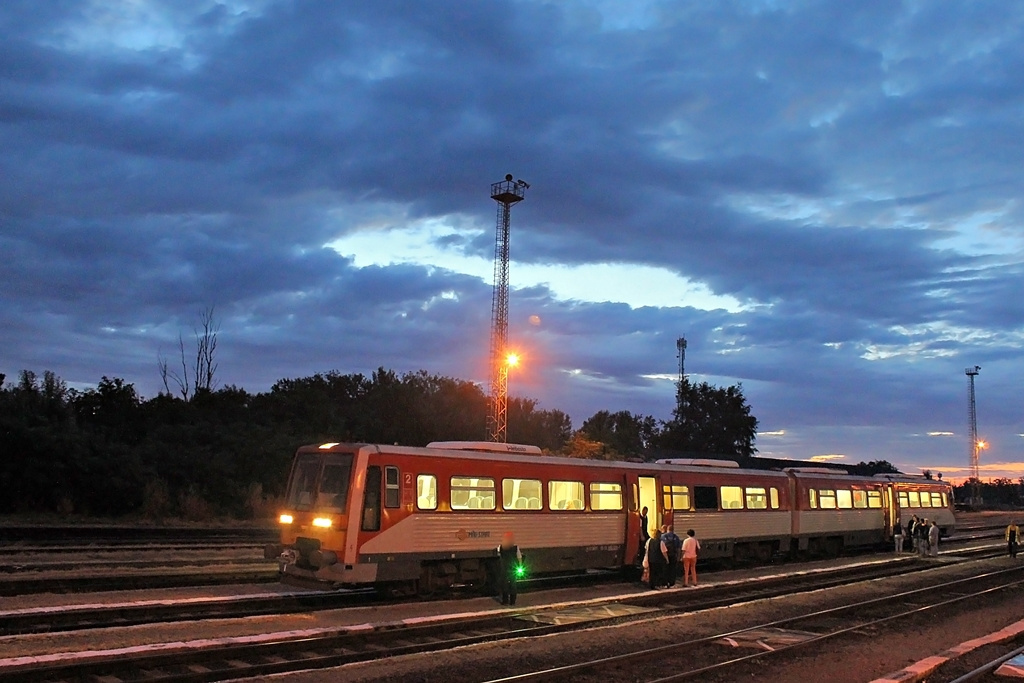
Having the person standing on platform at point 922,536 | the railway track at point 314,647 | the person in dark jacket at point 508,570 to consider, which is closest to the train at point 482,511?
the person in dark jacket at point 508,570

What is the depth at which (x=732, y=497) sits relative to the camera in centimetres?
2672

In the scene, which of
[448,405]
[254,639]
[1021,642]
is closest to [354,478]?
[254,639]

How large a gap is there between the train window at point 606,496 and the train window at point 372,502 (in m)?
6.80

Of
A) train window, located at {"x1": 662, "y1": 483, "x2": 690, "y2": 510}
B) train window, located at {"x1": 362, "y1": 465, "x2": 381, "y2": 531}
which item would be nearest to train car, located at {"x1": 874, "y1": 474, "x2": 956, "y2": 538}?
train window, located at {"x1": 662, "y1": 483, "x2": 690, "y2": 510}

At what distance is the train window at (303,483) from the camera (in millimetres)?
17500

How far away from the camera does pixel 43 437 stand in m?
36.6

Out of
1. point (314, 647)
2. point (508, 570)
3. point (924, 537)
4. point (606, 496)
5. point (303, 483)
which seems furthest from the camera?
point (924, 537)

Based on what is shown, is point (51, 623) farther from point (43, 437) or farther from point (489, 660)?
point (43, 437)

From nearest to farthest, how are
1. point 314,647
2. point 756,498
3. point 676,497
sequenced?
point 314,647 < point 676,497 < point 756,498

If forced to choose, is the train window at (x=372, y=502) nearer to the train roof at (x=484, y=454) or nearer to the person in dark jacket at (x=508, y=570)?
the train roof at (x=484, y=454)

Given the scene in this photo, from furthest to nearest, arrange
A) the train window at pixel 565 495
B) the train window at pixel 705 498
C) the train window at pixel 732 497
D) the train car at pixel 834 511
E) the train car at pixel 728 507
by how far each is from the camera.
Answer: the train car at pixel 834 511
the train window at pixel 732 497
the train window at pixel 705 498
the train car at pixel 728 507
the train window at pixel 565 495

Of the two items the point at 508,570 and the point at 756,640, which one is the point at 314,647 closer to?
the point at 508,570

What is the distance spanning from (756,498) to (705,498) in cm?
323

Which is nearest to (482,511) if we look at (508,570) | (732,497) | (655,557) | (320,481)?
(508,570)
